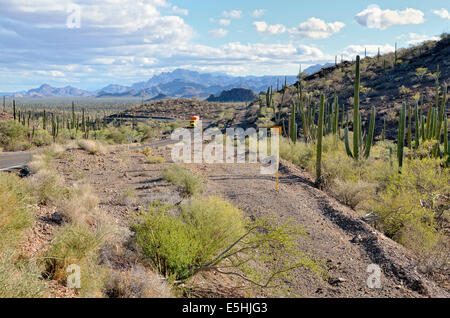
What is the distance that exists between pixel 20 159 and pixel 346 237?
1917 cm

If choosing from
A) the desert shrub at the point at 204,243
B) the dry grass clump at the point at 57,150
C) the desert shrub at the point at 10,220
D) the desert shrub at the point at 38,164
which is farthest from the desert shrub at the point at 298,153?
the desert shrub at the point at 10,220

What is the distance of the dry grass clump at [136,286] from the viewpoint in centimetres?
494

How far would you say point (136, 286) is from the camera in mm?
5062

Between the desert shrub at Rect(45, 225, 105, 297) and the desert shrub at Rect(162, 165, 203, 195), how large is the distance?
6.78m

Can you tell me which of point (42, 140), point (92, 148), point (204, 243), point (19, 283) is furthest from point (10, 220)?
point (42, 140)

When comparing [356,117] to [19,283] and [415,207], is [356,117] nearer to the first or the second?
[415,207]

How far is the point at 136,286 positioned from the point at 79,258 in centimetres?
130

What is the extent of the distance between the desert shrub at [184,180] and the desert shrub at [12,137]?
19.3 metres

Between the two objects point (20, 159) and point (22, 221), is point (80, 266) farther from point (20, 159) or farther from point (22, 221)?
point (20, 159)

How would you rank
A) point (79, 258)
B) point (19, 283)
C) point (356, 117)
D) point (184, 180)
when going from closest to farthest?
point (19, 283) < point (79, 258) < point (184, 180) < point (356, 117)

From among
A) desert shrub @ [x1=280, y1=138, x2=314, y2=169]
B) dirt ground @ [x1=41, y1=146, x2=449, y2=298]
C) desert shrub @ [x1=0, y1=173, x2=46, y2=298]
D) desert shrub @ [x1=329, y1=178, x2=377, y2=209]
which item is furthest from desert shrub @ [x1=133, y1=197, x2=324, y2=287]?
desert shrub @ [x1=280, y1=138, x2=314, y2=169]

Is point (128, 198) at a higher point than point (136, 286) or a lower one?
higher

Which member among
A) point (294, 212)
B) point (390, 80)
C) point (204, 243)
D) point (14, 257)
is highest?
point (390, 80)

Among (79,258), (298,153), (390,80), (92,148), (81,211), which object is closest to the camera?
(79,258)
